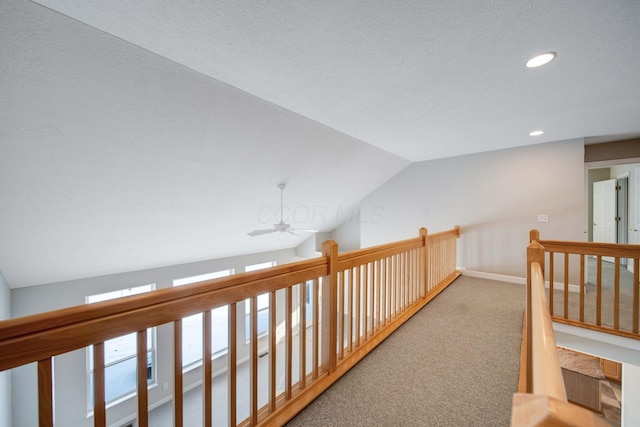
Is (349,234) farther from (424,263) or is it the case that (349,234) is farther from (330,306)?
(330,306)

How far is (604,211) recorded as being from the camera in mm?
5430

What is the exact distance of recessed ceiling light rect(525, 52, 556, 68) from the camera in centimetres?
183

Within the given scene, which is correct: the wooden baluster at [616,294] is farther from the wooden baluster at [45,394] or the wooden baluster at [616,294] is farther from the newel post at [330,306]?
the wooden baluster at [45,394]

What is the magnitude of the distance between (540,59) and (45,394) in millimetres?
3104

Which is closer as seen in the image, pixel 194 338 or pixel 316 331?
pixel 316 331

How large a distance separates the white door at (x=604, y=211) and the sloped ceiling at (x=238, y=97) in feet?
8.39

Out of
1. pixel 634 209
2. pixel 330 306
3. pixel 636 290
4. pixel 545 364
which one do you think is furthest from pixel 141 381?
pixel 634 209

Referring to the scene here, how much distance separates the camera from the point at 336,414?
1.55 metres

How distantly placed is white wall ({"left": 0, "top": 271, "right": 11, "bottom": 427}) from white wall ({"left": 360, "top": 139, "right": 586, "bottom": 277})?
6021 millimetres

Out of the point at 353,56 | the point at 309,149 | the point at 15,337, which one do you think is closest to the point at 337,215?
the point at 309,149

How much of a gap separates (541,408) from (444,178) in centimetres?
504

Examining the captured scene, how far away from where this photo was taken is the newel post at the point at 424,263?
3.20 metres

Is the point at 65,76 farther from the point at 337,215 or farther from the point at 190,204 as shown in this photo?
the point at 337,215

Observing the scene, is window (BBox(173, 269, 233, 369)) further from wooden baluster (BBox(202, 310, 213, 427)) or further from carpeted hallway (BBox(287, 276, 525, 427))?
wooden baluster (BBox(202, 310, 213, 427))
